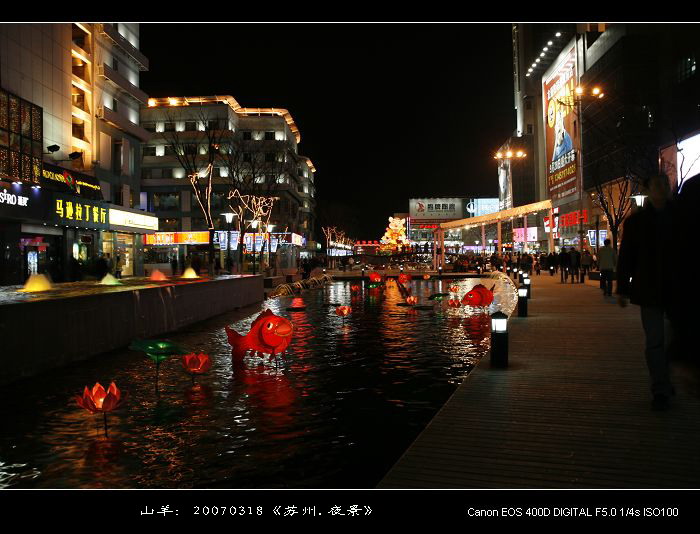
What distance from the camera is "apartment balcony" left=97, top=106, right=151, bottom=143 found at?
45031mm

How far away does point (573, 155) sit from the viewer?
7100 cm

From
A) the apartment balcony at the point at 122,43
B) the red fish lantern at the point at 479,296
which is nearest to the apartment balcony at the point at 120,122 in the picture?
the apartment balcony at the point at 122,43

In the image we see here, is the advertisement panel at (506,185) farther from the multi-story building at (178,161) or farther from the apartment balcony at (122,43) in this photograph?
the apartment balcony at (122,43)

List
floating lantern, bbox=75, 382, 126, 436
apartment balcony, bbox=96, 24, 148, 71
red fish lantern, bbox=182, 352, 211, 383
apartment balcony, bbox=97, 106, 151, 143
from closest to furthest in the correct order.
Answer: floating lantern, bbox=75, 382, 126, 436 → red fish lantern, bbox=182, 352, 211, 383 → apartment balcony, bbox=96, 24, 148, 71 → apartment balcony, bbox=97, 106, 151, 143

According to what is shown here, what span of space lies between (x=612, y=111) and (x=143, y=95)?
38740 mm

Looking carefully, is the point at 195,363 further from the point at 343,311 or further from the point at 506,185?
the point at 506,185

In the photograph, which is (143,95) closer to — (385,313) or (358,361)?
(385,313)

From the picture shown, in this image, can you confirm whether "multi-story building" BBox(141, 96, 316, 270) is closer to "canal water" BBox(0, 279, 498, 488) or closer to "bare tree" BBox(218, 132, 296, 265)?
"bare tree" BBox(218, 132, 296, 265)

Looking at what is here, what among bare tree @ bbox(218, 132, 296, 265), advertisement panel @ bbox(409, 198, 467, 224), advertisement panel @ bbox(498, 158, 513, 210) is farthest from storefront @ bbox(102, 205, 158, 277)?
advertisement panel @ bbox(409, 198, 467, 224)

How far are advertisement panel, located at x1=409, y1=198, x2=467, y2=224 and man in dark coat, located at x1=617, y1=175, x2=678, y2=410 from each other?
125 metres

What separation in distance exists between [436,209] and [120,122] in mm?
91033

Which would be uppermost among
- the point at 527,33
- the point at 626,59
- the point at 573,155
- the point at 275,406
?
the point at 527,33

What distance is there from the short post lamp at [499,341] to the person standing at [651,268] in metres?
3.22
